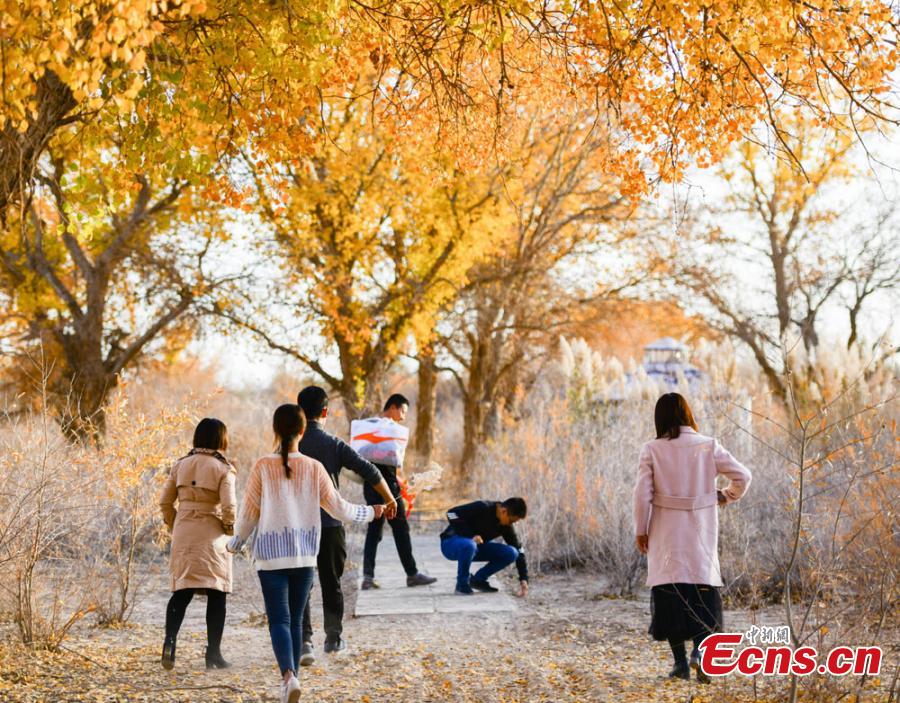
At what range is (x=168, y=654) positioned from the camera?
5.60 metres

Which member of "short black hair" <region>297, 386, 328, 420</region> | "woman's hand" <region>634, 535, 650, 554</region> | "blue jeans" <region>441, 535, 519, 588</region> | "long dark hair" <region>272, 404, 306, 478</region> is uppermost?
"short black hair" <region>297, 386, 328, 420</region>

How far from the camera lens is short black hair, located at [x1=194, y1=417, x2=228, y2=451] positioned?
18.7ft

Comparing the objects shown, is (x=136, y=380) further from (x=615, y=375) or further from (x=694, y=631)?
(x=694, y=631)

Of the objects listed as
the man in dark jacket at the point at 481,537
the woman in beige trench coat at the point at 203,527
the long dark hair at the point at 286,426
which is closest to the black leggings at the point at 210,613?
the woman in beige trench coat at the point at 203,527

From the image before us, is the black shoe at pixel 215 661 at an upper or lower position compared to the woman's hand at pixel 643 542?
lower

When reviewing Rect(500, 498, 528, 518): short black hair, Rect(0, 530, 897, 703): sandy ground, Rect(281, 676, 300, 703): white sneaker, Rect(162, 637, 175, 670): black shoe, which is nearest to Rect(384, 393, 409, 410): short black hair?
Rect(500, 498, 528, 518): short black hair

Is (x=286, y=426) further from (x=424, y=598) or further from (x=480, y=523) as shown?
(x=424, y=598)

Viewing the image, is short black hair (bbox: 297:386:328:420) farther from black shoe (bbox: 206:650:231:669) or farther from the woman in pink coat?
the woman in pink coat

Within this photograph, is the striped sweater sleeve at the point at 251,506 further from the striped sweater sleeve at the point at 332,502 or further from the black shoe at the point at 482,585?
the black shoe at the point at 482,585

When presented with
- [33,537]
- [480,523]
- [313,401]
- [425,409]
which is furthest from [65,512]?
[425,409]

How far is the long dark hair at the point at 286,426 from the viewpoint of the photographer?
16.4ft

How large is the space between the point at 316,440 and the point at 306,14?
102 inches

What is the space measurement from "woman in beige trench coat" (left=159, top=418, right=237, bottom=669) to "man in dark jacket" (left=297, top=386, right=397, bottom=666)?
0.56m

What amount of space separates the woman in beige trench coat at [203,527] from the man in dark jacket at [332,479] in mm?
559
